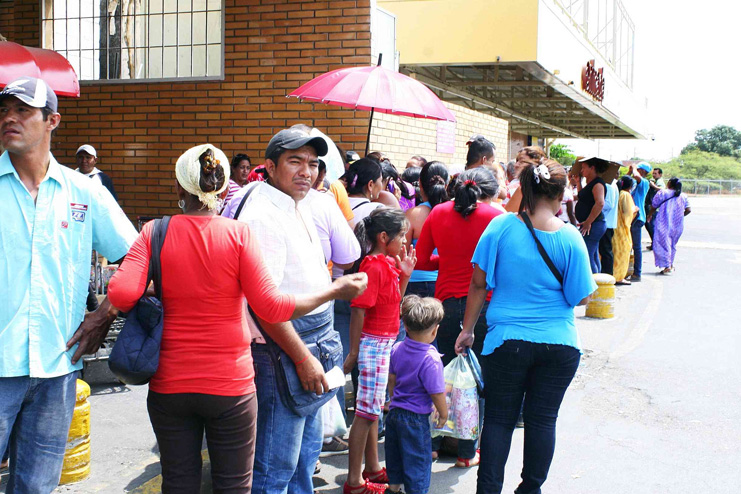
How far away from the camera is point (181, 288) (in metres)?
2.71

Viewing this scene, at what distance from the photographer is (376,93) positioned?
632cm

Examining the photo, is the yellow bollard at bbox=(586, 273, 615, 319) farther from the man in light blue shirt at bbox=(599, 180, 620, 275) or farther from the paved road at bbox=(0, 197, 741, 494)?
the man in light blue shirt at bbox=(599, 180, 620, 275)

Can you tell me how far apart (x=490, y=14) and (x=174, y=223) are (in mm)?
12580

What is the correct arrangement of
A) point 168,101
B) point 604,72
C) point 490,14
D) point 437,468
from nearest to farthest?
1. point 437,468
2. point 168,101
3. point 490,14
4. point 604,72

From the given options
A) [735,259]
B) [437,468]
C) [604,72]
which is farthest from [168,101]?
[604,72]

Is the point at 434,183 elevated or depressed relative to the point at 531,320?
elevated

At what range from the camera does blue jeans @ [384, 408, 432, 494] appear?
4051 mm

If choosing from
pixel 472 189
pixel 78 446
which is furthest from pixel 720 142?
pixel 78 446

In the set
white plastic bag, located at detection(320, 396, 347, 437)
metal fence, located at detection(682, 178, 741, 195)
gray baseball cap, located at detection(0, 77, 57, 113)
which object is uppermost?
metal fence, located at detection(682, 178, 741, 195)

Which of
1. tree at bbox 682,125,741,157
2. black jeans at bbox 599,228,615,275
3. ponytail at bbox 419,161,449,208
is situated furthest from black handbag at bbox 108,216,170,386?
tree at bbox 682,125,741,157

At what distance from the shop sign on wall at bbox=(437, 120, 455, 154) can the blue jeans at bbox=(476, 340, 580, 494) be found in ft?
24.2

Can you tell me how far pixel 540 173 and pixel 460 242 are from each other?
106cm

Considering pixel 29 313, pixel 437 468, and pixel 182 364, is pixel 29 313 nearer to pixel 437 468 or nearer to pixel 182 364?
pixel 182 364

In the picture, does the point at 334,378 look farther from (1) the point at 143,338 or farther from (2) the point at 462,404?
(2) the point at 462,404
